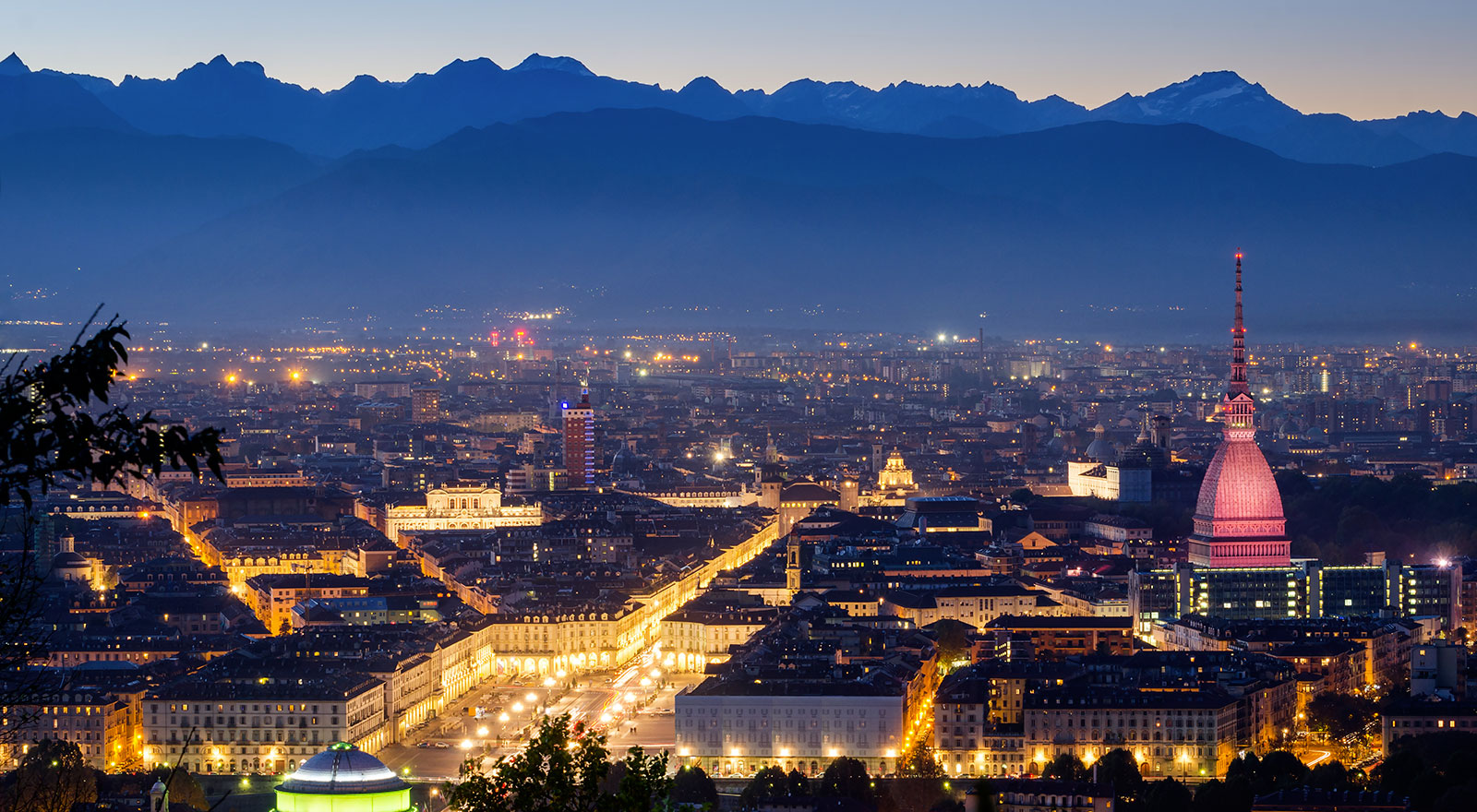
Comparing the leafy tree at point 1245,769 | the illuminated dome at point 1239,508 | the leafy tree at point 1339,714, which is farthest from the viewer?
the illuminated dome at point 1239,508

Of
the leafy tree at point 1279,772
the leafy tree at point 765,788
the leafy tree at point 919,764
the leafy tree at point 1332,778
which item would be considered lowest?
the leafy tree at point 919,764

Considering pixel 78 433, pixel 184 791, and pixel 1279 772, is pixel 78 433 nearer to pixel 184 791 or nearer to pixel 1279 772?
pixel 184 791

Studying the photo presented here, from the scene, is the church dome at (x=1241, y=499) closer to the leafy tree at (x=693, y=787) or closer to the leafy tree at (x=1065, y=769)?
the leafy tree at (x=1065, y=769)

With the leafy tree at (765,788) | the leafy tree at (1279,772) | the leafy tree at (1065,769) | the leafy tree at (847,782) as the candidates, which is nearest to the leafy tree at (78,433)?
the leafy tree at (765,788)

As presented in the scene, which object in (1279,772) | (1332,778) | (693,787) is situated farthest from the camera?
(1279,772)

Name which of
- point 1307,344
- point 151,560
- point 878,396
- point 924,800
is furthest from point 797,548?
point 1307,344

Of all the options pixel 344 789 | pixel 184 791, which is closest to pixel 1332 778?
pixel 184 791

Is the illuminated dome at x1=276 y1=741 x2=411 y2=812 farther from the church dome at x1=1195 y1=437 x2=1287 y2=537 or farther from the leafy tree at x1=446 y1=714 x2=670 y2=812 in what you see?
the church dome at x1=1195 y1=437 x2=1287 y2=537

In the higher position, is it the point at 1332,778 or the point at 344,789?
the point at 344,789
